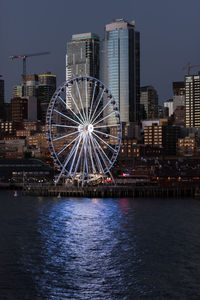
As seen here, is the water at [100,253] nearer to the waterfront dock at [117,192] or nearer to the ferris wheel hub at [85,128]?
the ferris wheel hub at [85,128]

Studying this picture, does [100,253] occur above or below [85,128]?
below

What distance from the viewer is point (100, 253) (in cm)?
5484

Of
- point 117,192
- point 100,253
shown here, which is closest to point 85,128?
point 117,192

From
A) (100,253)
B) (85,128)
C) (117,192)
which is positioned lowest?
(100,253)

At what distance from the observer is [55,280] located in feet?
148

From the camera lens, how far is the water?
4275 centimetres

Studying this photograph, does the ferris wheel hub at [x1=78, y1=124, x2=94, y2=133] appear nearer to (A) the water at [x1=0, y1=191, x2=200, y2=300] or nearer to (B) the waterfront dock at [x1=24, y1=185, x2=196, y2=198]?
(A) the water at [x1=0, y1=191, x2=200, y2=300]


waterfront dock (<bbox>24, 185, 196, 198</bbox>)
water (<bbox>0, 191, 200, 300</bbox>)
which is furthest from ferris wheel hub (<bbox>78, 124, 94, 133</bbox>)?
waterfront dock (<bbox>24, 185, 196, 198</bbox>)

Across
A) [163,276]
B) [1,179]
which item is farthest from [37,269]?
[1,179]

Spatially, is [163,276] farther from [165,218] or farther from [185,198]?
[185,198]

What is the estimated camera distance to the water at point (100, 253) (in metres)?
42.8

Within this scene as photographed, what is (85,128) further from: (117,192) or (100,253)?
(100,253)

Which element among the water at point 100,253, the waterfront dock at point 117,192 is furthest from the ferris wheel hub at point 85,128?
the waterfront dock at point 117,192

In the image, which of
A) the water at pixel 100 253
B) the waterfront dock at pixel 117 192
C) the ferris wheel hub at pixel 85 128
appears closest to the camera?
the water at pixel 100 253
